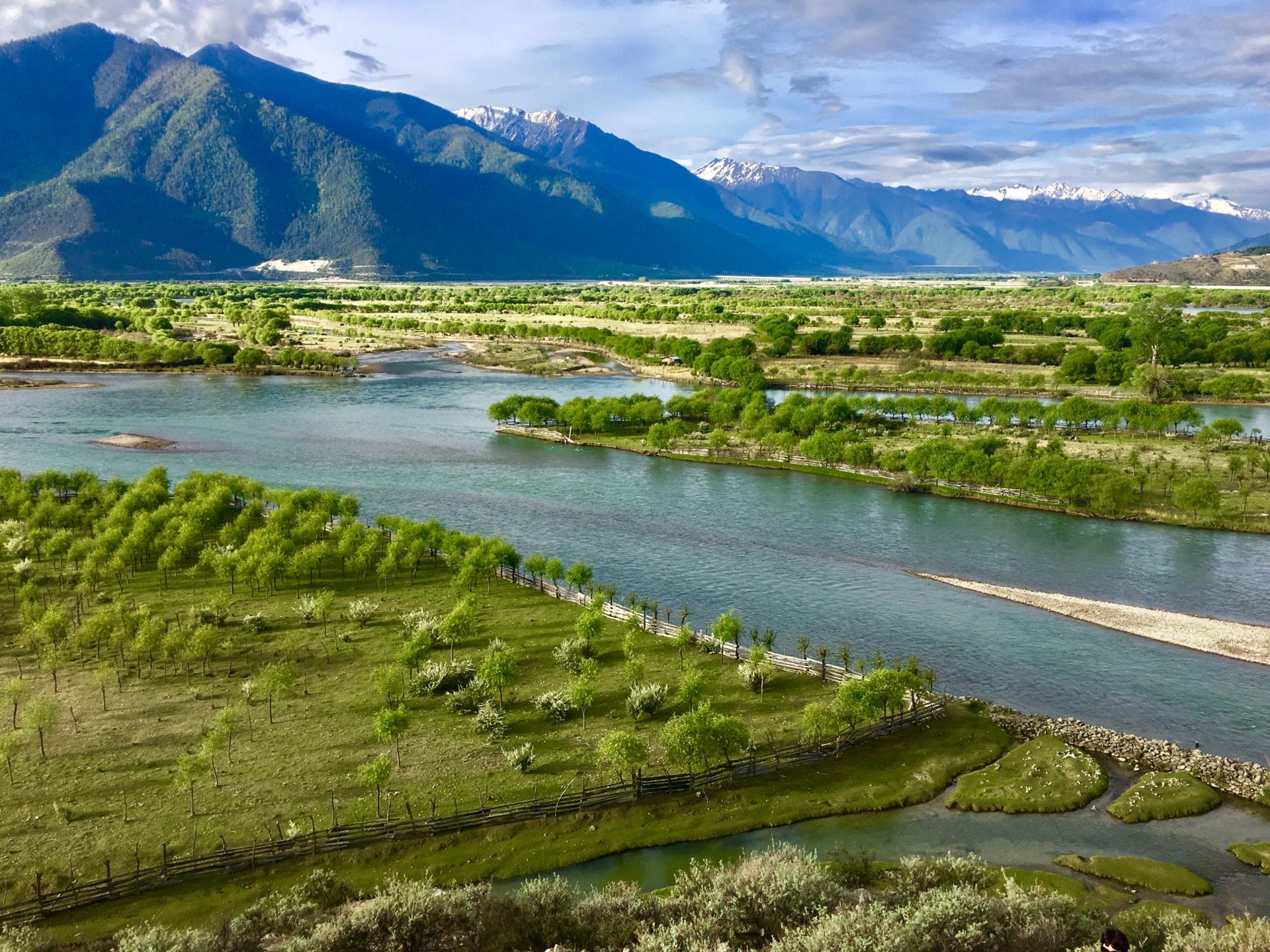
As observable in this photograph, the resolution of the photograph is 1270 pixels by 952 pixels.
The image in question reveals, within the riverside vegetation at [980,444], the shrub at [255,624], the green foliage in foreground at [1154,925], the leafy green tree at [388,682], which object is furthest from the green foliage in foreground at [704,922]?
the riverside vegetation at [980,444]

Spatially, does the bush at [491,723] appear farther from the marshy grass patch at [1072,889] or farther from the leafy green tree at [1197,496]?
the leafy green tree at [1197,496]

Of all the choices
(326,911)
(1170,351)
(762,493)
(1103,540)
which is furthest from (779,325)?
(326,911)

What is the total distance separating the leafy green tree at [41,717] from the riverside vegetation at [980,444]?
58.9 metres

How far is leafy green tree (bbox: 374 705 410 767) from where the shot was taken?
2894 cm

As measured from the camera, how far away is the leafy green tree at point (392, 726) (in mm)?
28938

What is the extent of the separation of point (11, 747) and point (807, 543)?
1739 inches

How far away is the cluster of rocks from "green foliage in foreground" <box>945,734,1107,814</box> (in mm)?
1410

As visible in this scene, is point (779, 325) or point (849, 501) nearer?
point (849, 501)

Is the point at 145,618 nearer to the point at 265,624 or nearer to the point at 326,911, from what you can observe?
the point at 265,624

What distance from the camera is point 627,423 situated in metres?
93.1

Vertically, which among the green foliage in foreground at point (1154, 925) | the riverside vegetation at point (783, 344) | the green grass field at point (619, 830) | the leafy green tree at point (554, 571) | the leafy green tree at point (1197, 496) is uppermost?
the riverside vegetation at point (783, 344)

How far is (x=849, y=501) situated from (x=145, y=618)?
1963 inches

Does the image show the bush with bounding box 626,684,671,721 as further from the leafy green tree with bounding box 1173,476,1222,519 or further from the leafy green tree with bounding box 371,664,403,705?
the leafy green tree with bounding box 1173,476,1222,519

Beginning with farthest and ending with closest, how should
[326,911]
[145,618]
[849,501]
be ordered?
[849,501], [145,618], [326,911]
